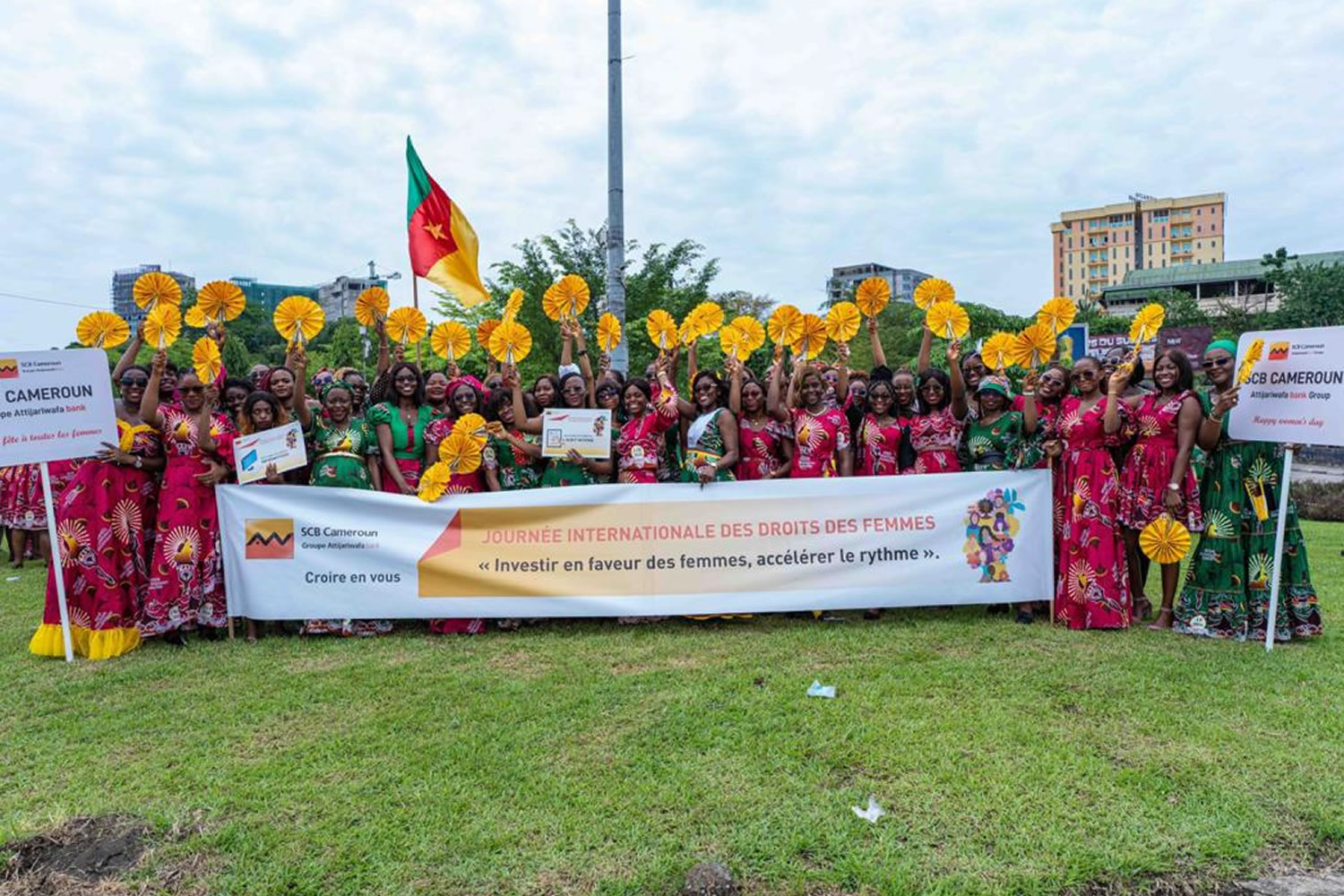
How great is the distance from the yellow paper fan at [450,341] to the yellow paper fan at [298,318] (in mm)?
868

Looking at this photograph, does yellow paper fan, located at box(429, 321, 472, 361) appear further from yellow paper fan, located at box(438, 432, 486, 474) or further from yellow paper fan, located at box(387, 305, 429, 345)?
yellow paper fan, located at box(438, 432, 486, 474)

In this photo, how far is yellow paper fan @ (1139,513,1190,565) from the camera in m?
4.98

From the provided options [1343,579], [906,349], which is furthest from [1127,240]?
[1343,579]

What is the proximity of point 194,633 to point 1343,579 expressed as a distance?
356 inches

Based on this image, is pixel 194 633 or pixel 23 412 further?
pixel 194 633

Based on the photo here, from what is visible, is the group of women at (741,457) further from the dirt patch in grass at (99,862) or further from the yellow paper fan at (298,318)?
the dirt patch in grass at (99,862)

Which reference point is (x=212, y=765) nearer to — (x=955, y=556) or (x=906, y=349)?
(x=955, y=556)

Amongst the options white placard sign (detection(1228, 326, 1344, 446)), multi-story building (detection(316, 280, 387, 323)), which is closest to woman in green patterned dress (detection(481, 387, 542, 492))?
white placard sign (detection(1228, 326, 1344, 446))

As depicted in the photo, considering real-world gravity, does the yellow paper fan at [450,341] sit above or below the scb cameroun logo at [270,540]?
above

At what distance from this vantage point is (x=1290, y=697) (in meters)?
4.03

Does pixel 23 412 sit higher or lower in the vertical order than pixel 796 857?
higher

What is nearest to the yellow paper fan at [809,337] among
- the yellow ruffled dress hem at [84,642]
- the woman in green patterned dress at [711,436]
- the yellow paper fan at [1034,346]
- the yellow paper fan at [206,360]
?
the woman in green patterned dress at [711,436]

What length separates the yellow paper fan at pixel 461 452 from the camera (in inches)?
213

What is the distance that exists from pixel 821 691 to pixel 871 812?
114cm
